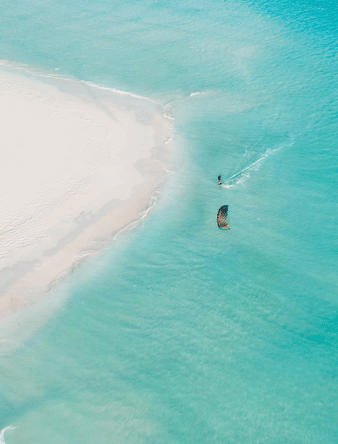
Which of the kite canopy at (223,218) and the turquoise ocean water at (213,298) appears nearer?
the turquoise ocean water at (213,298)

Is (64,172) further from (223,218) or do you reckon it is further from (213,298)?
(213,298)

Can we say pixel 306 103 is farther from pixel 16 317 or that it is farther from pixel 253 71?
pixel 16 317

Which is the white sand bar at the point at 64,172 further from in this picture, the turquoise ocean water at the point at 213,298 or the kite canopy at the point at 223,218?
the kite canopy at the point at 223,218

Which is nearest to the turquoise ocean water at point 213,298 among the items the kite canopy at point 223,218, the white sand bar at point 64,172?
the kite canopy at point 223,218

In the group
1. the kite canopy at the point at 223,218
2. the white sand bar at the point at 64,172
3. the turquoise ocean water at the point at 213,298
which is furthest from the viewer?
the kite canopy at the point at 223,218

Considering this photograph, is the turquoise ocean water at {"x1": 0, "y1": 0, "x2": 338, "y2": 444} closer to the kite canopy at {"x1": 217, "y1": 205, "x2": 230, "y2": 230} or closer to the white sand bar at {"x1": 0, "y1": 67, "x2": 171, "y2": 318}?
the kite canopy at {"x1": 217, "y1": 205, "x2": 230, "y2": 230}

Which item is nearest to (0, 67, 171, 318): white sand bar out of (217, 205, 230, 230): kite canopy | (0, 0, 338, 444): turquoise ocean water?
(0, 0, 338, 444): turquoise ocean water
